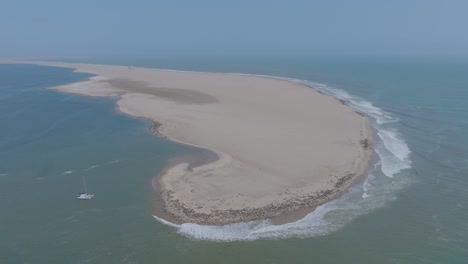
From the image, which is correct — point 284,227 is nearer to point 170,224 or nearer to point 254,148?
point 170,224

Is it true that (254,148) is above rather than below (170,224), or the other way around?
above

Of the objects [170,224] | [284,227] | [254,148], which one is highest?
[254,148]

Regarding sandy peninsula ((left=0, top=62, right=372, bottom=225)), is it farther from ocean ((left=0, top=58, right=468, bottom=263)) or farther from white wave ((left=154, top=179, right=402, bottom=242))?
ocean ((left=0, top=58, right=468, bottom=263))

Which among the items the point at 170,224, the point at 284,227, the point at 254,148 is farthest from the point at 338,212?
the point at 254,148

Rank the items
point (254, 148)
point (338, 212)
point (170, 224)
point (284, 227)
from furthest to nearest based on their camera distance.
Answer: point (254, 148), point (338, 212), point (170, 224), point (284, 227)

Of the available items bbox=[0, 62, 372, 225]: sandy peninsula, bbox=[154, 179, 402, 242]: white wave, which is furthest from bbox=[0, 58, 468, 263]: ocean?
bbox=[0, 62, 372, 225]: sandy peninsula

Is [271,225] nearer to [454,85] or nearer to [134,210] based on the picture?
[134,210]

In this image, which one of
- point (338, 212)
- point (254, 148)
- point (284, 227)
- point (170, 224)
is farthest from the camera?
point (254, 148)

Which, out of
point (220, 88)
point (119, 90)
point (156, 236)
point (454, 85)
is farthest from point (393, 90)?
point (156, 236)
